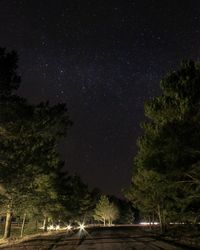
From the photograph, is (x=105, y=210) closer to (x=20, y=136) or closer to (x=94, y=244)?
(x=94, y=244)

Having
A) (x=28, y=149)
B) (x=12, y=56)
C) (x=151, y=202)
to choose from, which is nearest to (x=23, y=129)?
(x=12, y=56)

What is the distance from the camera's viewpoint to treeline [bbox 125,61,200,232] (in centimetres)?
2358

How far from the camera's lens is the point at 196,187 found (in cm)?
2420

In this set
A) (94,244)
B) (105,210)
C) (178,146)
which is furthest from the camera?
(105,210)

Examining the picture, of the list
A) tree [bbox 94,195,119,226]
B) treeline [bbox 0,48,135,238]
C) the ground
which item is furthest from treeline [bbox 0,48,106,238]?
tree [bbox 94,195,119,226]

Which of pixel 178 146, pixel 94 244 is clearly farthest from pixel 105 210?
pixel 178 146

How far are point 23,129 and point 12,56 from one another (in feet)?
15.9

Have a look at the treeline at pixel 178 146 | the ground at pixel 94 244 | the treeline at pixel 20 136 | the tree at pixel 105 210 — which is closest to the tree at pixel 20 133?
the treeline at pixel 20 136

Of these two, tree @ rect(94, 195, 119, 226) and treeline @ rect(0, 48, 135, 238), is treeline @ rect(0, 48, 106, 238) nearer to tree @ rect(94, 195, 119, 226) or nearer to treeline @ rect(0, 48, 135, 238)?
treeline @ rect(0, 48, 135, 238)

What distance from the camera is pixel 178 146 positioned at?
2339cm

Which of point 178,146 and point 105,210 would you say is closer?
point 178,146

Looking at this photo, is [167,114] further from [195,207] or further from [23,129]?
[23,129]

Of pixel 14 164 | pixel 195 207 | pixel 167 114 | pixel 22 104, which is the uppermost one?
pixel 167 114

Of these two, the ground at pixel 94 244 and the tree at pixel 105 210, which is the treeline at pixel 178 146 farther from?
the tree at pixel 105 210
